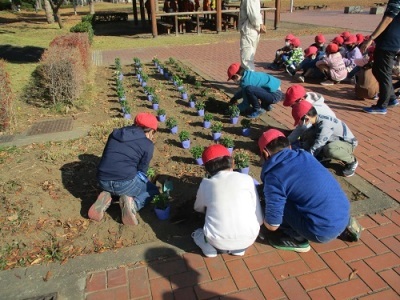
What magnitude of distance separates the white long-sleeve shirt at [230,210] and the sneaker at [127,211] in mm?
911

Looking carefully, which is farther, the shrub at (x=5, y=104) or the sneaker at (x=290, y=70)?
the sneaker at (x=290, y=70)

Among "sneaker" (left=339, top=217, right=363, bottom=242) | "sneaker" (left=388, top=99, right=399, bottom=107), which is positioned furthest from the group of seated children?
"sneaker" (left=339, top=217, right=363, bottom=242)

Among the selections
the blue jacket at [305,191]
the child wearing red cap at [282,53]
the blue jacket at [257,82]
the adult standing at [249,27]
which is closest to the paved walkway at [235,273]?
the blue jacket at [305,191]

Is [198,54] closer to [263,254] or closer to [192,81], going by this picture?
[192,81]

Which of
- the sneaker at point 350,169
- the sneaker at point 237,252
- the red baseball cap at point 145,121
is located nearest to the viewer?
the sneaker at point 237,252

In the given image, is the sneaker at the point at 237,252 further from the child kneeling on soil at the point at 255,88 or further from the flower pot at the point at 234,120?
the child kneeling on soil at the point at 255,88

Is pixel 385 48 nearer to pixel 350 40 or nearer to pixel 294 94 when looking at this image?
pixel 294 94

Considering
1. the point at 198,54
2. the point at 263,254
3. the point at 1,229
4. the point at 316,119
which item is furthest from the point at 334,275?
the point at 198,54

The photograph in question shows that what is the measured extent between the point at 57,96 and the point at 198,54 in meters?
6.05

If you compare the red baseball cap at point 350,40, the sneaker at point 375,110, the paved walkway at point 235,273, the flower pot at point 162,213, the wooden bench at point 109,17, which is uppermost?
the wooden bench at point 109,17

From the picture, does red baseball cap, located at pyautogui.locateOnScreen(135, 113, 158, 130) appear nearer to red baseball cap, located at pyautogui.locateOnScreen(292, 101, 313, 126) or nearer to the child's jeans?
the child's jeans

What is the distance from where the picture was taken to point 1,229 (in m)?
3.38

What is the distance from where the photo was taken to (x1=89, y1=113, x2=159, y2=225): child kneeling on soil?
3367 millimetres

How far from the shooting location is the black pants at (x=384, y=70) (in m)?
5.30
